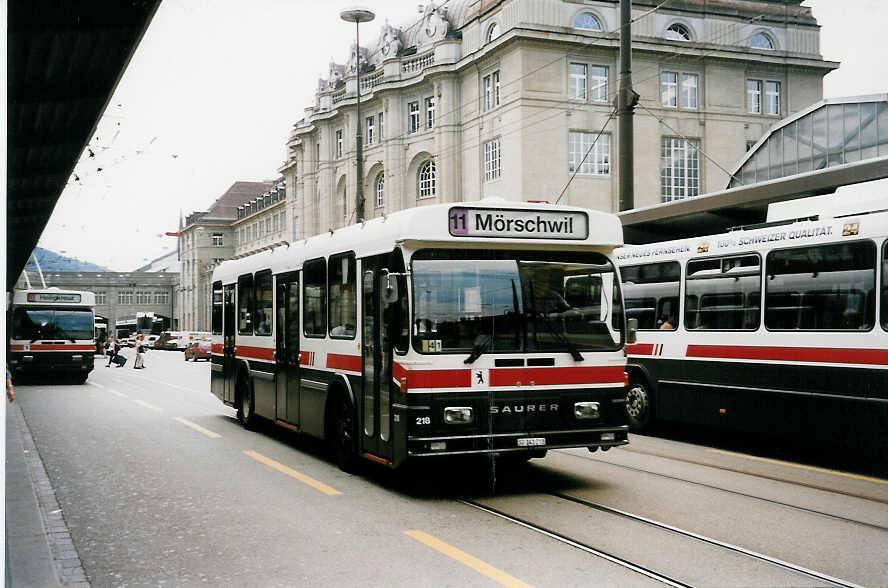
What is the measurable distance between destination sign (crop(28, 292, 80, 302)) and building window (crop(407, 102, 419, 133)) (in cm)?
A: 3421

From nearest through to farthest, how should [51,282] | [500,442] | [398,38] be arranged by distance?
[500,442], [398,38], [51,282]

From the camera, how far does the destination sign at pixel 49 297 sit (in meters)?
28.8

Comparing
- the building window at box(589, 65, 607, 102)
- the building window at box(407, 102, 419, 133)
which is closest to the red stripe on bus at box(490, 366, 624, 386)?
the building window at box(589, 65, 607, 102)

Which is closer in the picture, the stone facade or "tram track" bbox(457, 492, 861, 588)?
"tram track" bbox(457, 492, 861, 588)

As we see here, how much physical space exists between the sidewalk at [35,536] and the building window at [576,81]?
42.3 metres

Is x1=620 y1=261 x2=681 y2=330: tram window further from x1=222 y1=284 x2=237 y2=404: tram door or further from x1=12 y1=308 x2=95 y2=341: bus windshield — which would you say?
x1=12 y1=308 x2=95 y2=341: bus windshield

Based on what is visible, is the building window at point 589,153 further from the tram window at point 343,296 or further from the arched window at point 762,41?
the tram window at point 343,296

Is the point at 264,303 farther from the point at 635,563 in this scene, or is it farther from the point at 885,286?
the point at 635,563

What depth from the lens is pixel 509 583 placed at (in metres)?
6.02

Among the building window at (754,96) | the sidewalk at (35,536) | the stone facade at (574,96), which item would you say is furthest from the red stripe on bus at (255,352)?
the building window at (754,96)

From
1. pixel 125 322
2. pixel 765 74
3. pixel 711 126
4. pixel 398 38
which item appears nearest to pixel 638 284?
pixel 711 126

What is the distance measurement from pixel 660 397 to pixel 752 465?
9.34 ft

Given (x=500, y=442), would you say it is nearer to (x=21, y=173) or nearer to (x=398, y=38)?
(x=21, y=173)

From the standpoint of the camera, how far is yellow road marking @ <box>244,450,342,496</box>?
31.4 ft
